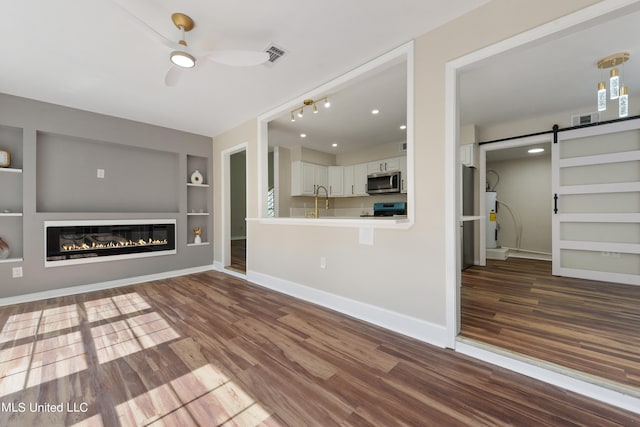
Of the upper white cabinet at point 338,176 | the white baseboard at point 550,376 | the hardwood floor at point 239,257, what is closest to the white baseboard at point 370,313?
the white baseboard at point 550,376

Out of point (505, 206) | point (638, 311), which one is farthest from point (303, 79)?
point (505, 206)

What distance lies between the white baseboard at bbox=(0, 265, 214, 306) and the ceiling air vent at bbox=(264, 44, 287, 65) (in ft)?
13.0

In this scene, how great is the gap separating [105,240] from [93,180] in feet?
3.22

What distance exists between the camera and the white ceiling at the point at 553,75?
215 cm

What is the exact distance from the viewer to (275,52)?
238cm

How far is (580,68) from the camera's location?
8.91 feet

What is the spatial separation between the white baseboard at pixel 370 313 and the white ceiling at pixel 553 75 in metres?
2.21

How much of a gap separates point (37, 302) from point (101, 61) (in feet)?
10.4

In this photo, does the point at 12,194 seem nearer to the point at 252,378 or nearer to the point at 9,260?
the point at 9,260

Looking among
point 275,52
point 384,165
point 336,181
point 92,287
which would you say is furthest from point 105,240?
point 384,165

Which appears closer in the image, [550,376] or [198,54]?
[550,376]

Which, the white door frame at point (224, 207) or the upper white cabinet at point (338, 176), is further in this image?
the upper white cabinet at point (338, 176)

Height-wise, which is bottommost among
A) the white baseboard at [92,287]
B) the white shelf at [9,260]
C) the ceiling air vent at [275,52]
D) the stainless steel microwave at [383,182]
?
the white baseboard at [92,287]

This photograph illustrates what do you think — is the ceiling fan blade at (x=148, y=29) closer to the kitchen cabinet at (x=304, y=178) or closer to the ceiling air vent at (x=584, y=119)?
the kitchen cabinet at (x=304, y=178)
